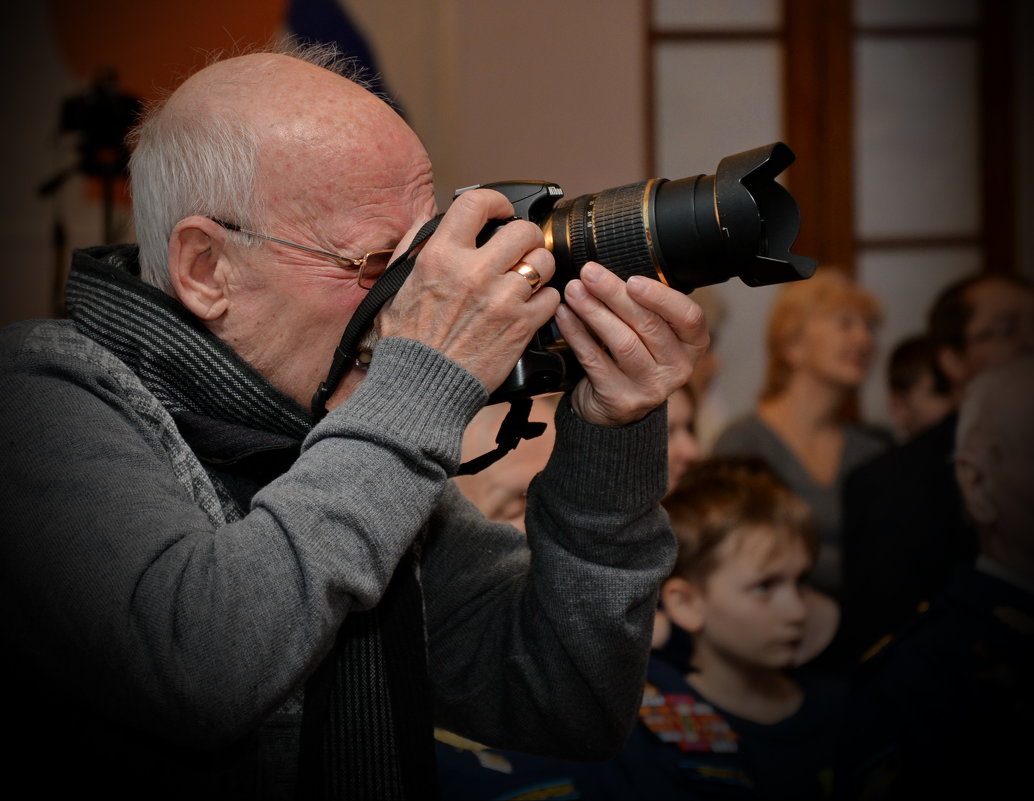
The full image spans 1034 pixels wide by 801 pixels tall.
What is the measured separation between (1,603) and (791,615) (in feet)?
3.61

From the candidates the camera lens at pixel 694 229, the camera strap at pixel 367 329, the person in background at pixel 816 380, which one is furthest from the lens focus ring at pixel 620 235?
the person in background at pixel 816 380

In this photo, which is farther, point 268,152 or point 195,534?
point 268,152

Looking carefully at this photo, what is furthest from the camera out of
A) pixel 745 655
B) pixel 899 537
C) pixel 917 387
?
pixel 917 387

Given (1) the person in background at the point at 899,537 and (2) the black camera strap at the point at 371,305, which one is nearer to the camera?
(2) the black camera strap at the point at 371,305

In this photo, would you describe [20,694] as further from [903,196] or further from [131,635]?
[903,196]

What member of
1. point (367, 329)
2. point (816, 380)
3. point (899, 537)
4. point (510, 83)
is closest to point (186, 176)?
point (367, 329)

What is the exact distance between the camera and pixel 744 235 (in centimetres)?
81

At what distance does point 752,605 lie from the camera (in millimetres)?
1506

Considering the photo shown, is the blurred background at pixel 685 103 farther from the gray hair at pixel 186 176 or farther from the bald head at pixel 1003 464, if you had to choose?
the gray hair at pixel 186 176

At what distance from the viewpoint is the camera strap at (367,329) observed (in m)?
0.83

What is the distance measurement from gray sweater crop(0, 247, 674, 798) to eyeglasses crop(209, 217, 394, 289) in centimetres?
12

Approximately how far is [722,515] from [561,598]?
0.71 m

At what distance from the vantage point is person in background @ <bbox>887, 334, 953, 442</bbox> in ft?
8.46

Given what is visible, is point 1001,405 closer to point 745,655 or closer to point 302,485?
point 745,655
